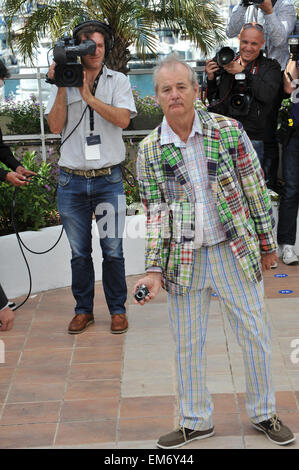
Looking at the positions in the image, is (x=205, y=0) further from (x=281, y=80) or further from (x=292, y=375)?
(x=292, y=375)

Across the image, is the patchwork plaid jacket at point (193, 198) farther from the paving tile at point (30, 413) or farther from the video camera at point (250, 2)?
the video camera at point (250, 2)

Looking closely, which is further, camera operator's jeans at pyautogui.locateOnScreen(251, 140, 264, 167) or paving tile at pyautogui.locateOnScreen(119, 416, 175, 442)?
camera operator's jeans at pyautogui.locateOnScreen(251, 140, 264, 167)

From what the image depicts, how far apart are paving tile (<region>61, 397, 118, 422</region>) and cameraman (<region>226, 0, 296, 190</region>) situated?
2.96 metres

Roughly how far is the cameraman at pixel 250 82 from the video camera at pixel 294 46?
14 cm

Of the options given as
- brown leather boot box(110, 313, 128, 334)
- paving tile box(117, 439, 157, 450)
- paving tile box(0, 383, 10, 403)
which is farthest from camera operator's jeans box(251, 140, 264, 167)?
paving tile box(117, 439, 157, 450)

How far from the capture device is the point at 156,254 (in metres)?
3.20

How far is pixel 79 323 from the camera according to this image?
5020 mm

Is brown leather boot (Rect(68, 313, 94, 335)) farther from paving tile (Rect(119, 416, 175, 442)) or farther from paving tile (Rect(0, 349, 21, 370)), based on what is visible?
paving tile (Rect(119, 416, 175, 442))

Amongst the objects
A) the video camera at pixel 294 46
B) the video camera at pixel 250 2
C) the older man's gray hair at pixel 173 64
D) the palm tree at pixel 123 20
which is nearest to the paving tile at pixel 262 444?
the older man's gray hair at pixel 173 64

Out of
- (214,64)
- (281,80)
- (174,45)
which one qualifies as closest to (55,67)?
(214,64)

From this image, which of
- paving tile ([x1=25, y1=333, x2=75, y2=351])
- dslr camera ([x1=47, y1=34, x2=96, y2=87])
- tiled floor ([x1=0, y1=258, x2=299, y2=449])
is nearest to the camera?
tiled floor ([x1=0, y1=258, x2=299, y2=449])

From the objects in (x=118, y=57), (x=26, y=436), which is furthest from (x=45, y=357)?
(x=118, y=57)

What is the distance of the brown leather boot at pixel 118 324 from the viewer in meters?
4.98

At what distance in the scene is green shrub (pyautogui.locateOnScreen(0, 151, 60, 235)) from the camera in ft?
19.0
